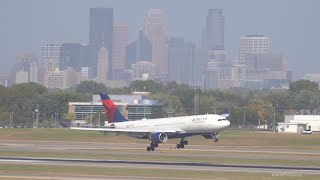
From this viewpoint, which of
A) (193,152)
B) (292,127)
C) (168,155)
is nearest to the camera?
(168,155)

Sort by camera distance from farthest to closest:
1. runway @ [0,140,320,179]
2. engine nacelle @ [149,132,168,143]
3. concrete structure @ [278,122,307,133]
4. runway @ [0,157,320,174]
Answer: concrete structure @ [278,122,307,133]
engine nacelle @ [149,132,168,143]
runway @ [0,140,320,179]
runway @ [0,157,320,174]

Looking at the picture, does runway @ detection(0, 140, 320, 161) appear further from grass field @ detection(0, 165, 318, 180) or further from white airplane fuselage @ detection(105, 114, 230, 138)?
grass field @ detection(0, 165, 318, 180)

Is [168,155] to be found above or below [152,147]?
below

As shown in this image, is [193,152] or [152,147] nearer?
[193,152]

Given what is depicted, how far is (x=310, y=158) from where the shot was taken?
97.5m

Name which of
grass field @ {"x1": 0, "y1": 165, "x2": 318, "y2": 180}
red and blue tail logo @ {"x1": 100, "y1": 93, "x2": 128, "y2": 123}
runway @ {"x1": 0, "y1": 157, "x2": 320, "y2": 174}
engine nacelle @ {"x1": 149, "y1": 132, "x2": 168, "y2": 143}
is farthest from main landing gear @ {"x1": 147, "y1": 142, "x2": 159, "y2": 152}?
grass field @ {"x1": 0, "y1": 165, "x2": 318, "y2": 180}

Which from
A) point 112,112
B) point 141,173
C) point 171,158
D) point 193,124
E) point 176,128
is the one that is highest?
point 112,112

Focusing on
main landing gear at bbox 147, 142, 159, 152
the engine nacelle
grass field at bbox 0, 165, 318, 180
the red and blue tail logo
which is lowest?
grass field at bbox 0, 165, 318, 180

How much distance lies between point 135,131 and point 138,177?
133 ft

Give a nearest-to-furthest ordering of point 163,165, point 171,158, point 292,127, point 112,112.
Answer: point 163,165 → point 171,158 → point 112,112 → point 292,127

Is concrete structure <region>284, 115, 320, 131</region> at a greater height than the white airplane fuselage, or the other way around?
concrete structure <region>284, 115, 320, 131</region>

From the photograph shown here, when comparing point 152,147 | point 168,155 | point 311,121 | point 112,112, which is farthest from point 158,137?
point 311,121

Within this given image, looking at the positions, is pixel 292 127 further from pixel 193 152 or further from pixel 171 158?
pixel 171 158

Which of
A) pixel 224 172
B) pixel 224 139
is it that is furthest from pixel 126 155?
pixel 224 139
